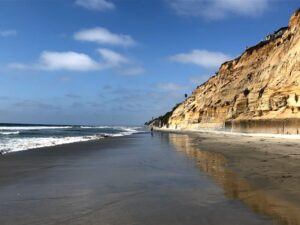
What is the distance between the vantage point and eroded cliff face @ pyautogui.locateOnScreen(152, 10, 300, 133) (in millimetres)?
40812

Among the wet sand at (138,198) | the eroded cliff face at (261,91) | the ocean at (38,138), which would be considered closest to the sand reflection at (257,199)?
the wet sand at (138,198)

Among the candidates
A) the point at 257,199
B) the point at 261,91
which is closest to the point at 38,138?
the point at 261,91

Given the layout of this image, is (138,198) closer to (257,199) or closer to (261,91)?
(257,199)

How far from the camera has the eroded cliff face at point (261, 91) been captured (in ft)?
134

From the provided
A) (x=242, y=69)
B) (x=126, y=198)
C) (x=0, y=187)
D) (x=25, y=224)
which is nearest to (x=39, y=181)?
(x=0, y=187)

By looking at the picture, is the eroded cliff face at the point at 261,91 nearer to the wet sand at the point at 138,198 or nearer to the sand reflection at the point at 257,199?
the sand reflection at the point at 257,199

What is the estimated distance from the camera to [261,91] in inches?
2044

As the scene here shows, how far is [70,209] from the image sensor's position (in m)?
7.97

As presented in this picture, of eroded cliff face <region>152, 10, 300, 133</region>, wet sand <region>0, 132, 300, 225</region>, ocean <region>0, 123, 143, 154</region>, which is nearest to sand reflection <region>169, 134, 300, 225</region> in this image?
wet sand <region>0, 132, 300, 225</region>

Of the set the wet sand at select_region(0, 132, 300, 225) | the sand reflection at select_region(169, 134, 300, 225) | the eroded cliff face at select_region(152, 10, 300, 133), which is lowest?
the wet sand at select_region(0, 132, 300, 225)

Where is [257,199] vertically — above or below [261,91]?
below

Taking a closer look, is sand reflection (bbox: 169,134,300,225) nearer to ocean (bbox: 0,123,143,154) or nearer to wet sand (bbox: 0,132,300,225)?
wet sand (bbox: 0,132,300,225)

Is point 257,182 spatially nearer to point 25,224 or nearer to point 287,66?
point 25,224

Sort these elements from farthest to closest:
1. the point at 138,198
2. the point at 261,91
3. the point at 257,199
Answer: the point at 261,91, the point at 138,198, the point at 257,199
